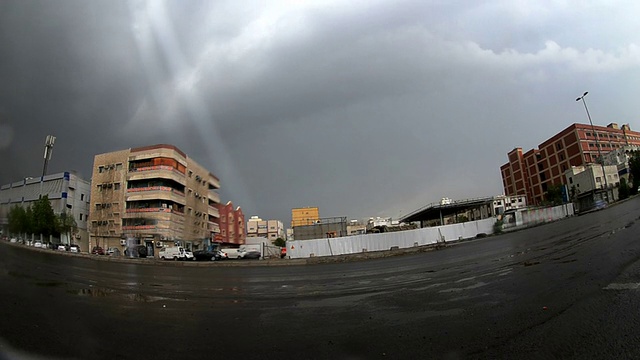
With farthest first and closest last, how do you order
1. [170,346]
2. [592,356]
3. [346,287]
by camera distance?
[346,287]
[170,346]
[592,356]

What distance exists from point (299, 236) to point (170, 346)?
52.2 m

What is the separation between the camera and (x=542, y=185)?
10925cm

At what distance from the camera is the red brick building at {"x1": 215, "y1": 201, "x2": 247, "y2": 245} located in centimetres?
8925

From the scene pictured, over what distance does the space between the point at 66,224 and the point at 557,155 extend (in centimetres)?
12160

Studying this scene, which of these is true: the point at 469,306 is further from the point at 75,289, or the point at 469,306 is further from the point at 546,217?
the point at 546,217

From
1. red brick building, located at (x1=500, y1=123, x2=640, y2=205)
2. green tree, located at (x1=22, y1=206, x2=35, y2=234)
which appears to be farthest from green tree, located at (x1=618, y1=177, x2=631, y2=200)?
green tree, located at (x1=22, y1=206, x2=35, y2=234)

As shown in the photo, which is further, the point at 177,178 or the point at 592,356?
the point at 177,178

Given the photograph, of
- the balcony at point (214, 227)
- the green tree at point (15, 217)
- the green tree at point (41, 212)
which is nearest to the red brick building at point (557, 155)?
the balcony at point (214, 227)

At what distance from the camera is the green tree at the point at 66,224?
39.3 metres

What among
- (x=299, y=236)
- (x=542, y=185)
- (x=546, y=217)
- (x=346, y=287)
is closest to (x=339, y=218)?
(x=299, y=236)

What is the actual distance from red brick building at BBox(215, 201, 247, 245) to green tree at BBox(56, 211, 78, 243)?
36.9m

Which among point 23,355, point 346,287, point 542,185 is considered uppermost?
point 542,185

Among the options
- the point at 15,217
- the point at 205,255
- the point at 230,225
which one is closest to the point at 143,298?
the point at 15,217

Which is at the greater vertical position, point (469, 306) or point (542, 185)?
point (542, 185)
